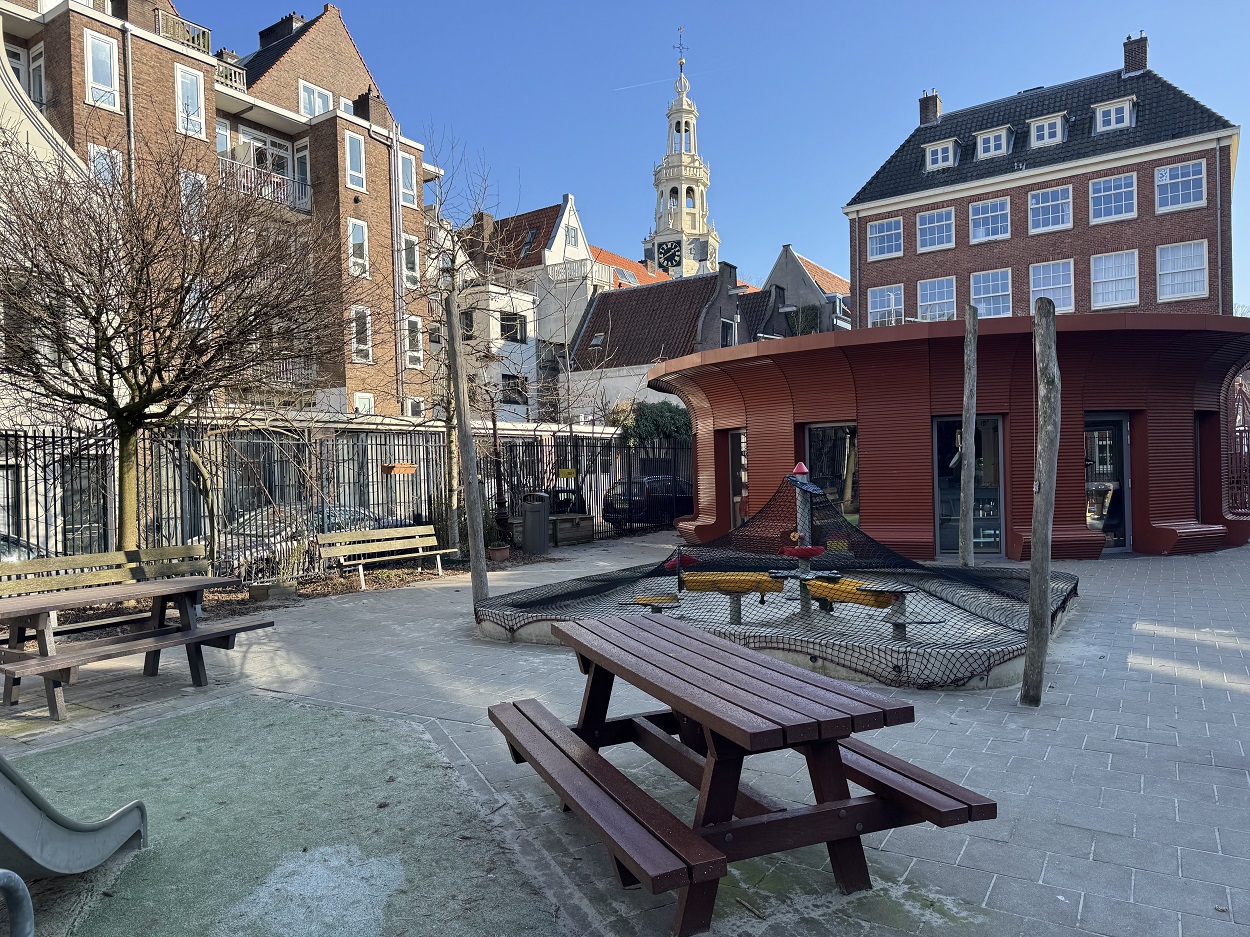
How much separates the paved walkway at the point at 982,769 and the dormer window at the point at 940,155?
3038cm

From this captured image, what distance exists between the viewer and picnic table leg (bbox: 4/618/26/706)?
6284mm

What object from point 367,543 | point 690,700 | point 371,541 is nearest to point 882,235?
point 371,541

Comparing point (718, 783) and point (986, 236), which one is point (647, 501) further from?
point (986, 236)

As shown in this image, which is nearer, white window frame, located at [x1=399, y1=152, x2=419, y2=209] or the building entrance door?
the building entrance door

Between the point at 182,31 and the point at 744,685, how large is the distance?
1273 inches

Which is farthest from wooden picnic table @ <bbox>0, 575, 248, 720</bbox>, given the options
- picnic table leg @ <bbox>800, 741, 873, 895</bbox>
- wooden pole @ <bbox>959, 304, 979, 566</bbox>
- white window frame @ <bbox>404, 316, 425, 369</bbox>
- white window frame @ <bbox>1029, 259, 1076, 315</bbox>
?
white window frame @ <bbox>1029, 259, 1076, 315</bbox>

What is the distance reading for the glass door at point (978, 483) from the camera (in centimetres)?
1430

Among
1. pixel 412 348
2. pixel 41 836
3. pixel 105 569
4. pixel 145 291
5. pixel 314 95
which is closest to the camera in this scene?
pixel 41 836

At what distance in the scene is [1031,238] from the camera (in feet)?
108

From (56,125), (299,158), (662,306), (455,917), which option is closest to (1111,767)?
(455,917)

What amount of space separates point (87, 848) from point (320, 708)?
2.99m

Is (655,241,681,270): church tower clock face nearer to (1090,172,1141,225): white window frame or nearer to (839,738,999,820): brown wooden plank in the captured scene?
(1090,172,1141,225): white window frame

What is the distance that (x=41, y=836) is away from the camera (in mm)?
2883

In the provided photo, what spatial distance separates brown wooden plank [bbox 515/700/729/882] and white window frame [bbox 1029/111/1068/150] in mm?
36352
